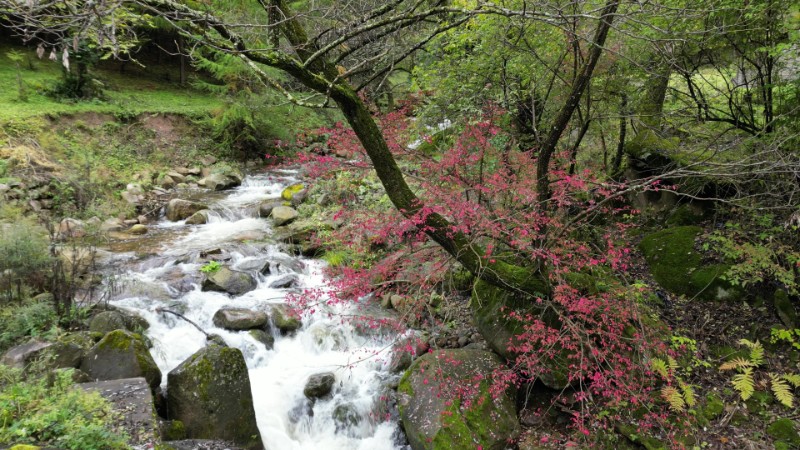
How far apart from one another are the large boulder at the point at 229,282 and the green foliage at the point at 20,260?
223 cm

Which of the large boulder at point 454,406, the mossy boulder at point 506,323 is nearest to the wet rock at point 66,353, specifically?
the large boulder at point 454,406

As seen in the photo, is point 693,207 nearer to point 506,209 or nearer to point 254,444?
point 506,209

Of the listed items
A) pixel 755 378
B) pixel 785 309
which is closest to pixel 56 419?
pixel 755 378

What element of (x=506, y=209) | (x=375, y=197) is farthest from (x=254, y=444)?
(x=375, y=197)

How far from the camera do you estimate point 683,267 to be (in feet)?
18.9

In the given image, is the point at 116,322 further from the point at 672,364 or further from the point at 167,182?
the point at 167,182

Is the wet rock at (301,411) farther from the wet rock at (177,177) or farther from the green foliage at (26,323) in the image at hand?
the wet rock at (177,177)

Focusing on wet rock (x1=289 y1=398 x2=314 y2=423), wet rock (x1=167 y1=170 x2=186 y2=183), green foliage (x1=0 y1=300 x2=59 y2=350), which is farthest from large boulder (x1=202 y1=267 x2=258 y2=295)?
wet rock (x1=167 y1=170 x2=186 y2=183)

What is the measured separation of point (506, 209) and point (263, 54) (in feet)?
10.9

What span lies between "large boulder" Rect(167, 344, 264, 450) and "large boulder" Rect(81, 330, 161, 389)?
28 centimetres

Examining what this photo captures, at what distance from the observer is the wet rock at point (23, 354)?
14.3ft

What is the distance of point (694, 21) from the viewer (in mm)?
5469

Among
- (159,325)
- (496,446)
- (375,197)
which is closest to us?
(496,446)

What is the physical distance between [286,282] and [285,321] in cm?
127
